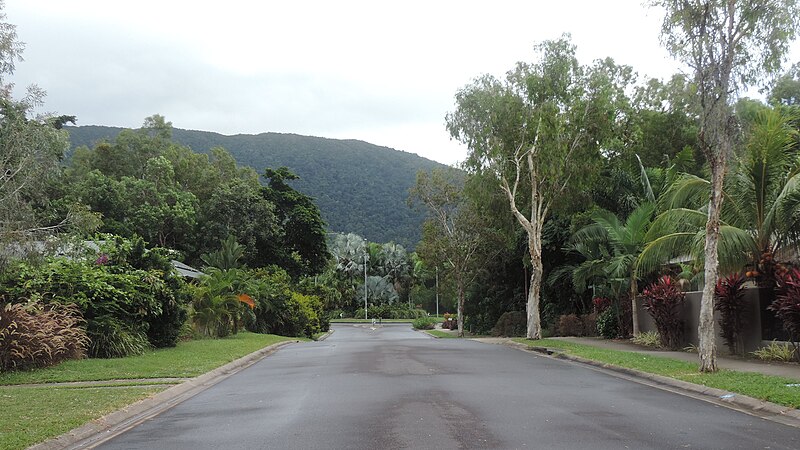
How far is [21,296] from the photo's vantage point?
17.6 metres

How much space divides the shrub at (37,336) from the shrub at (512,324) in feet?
88.9

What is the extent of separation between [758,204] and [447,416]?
484 inches

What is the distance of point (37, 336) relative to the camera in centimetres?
1512

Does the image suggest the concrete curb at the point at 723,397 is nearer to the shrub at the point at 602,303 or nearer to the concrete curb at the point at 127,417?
the concrete curb at the point at 127,417

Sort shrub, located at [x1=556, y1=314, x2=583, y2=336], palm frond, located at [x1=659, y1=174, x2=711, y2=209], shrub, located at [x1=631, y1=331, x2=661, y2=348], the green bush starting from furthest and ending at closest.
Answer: shrub, located at [x1=556, y1=314, x2=583, y2=336] < shrub, located at [x1=631, y1=331, x2=661, y2=348] < the green bush < palm frond, located at [x1=659, y1=174, x2=711, y2=209]

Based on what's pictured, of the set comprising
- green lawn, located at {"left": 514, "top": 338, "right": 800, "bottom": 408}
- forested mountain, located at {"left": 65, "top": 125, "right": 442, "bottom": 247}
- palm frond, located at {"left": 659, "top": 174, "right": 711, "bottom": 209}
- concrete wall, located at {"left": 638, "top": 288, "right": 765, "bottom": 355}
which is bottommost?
green lawn, located at {"left": 514, "top": 338, "right": 800, "bottom": 408}

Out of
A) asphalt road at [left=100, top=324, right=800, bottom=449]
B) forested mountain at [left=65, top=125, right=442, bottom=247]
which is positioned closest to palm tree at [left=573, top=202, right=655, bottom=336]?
asphalt road at [left=100, top=324, right=800, bottom=449]

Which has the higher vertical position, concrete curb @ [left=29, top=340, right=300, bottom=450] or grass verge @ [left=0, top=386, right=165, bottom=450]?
grass verge @ [left=0, top=386, right=165, bottom=450]

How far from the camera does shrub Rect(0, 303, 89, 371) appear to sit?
1458 centimetres

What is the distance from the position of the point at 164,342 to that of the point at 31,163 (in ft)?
37.4

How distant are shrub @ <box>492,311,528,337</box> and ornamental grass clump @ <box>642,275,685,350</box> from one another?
1791 centimetres

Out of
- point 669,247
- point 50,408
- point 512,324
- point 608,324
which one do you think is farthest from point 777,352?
point 512,324

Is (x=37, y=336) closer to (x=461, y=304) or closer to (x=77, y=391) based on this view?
(x=77, y=391)

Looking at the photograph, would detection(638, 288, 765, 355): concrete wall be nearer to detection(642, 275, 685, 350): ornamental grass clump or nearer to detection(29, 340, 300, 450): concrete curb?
detection(642, 275, 685, 350): ornamental grass clump
